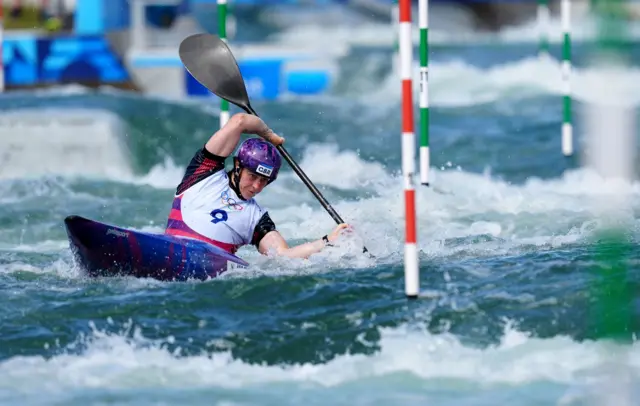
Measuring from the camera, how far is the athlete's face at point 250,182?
255 inches

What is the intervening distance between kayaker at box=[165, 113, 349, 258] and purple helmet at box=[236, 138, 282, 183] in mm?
35

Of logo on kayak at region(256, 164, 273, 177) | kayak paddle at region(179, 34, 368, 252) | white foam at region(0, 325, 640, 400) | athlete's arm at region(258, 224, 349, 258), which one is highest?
kayak paddle at region(179, 34, 368, 252)

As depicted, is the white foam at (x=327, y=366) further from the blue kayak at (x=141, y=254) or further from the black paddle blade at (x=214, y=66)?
the black paddle blade at (x=214, y=66)

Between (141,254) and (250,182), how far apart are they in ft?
2.09

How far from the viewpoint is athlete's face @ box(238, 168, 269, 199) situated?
6488mm

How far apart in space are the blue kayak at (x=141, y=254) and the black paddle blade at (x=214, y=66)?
4.06 feet

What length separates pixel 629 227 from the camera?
27.1ft

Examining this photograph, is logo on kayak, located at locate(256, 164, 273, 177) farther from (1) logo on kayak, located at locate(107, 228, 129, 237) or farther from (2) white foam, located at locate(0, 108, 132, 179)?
(2) white foam, located at locate(0, 108, 132, 179)

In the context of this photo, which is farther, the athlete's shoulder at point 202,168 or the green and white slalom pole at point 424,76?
the green and white slalom pole at point 424,76

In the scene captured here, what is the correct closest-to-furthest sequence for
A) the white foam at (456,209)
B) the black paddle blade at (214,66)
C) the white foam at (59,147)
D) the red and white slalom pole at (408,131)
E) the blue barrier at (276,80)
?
the red and white slalom pole at (408,131) → the black paddle blade at (214,66) → the white foam at (456,209) → the white foam at (59,147) → the blue barrier at (276,80)

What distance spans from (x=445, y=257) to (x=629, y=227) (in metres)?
1.73

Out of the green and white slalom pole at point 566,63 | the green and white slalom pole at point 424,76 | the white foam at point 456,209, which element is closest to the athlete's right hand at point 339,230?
the white foam at point 456,209

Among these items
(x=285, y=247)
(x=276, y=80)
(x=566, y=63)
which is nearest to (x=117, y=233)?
(x=285, y=247)

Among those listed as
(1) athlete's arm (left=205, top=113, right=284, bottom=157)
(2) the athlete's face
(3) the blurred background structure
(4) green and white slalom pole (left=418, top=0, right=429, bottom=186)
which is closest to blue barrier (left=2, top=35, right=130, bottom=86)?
(3) the blurred background structure
